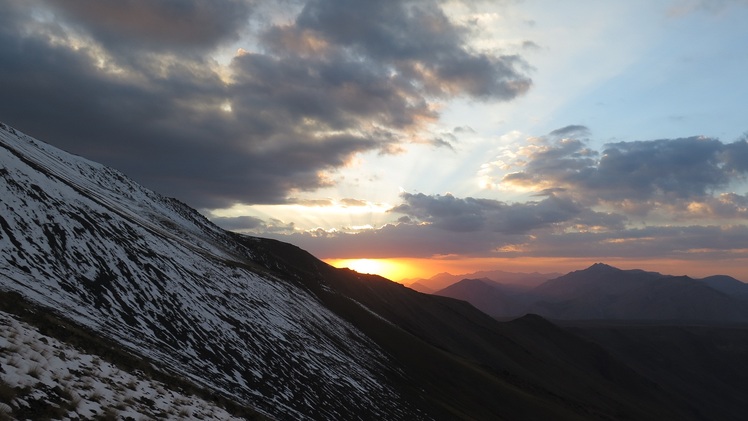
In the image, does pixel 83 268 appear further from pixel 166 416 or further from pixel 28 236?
pixel 166 416

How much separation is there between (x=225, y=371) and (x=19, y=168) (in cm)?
2559

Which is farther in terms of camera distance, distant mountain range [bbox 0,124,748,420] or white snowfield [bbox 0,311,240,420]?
distant mountain range [bbox 0,124,748,420]

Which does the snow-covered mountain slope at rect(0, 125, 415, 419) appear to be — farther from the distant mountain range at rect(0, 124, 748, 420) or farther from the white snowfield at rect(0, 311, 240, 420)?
the white snowfield at rect(0, 311, 240, 420)

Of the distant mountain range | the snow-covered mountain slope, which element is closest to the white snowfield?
the distant mountain range

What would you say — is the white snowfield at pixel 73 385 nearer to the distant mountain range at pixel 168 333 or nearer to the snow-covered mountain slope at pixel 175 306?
the distant mountain range at pixel 168 333

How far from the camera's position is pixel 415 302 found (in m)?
148

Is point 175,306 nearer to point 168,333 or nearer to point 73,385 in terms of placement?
point 168,333

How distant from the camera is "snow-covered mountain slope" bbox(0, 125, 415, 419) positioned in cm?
2794

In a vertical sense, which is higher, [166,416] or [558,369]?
[166,416]

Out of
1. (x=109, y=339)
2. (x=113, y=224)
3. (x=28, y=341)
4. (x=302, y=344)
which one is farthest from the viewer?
(x=302, y=344)

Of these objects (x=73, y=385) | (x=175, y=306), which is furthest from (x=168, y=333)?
(x=73, y=385)

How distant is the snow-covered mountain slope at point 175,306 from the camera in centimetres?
2794

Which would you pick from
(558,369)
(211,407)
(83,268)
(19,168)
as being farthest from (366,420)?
(558,369)

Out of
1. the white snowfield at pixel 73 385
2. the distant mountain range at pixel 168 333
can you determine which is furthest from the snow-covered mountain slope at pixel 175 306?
the white snowfield at pixel 73 385
